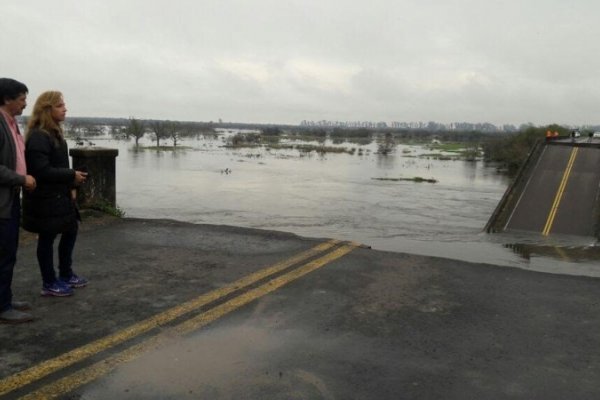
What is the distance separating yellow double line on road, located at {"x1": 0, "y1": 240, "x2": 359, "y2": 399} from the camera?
10.0 ft

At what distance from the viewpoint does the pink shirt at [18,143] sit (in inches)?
159

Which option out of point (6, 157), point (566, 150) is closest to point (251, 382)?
point (6, 157)

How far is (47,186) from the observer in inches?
175

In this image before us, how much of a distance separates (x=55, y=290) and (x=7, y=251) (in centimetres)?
68

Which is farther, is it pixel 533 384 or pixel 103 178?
pixel 103 178

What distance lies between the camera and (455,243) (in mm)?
19422

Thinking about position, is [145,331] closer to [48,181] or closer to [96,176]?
[48,181]

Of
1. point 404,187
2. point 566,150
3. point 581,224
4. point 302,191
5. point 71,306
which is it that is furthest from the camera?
point 404,187

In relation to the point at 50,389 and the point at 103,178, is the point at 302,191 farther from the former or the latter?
the point at 50,389

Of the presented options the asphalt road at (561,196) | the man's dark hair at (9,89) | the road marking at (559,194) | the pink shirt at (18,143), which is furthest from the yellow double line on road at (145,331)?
the asphalt road at (561,196)

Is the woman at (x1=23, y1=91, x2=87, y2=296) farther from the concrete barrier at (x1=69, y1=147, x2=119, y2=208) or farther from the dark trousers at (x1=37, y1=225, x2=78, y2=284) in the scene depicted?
the concrete barrier at (x1=69, y1=147, x2=119, y2=208)

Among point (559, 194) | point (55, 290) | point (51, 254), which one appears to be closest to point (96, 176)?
point (51, 254)

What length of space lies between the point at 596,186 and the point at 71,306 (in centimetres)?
2101

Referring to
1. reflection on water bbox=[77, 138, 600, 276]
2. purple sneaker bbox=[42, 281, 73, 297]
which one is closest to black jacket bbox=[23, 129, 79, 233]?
purple sneaker bbox=[42, 281, 73, 297]
